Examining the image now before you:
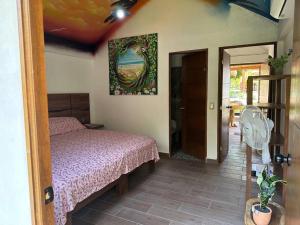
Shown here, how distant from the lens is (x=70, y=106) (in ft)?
14.5

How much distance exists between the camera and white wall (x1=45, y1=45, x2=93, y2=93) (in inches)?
160

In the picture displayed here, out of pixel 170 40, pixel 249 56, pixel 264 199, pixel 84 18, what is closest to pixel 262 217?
pixel 264 199

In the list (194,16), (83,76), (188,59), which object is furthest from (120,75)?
(194,16)

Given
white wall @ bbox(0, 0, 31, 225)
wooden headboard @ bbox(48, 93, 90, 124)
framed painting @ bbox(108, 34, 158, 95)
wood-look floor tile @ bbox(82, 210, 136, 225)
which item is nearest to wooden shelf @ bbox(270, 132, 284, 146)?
wood-look floor tile @ bbox(82, 210, 136, 225)

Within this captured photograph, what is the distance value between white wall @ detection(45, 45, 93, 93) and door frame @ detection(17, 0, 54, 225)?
3645 millimetres

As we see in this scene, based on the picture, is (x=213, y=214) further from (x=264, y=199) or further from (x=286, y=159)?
(x=286, y=159)

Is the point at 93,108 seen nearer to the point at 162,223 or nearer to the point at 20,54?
the point at 162,223

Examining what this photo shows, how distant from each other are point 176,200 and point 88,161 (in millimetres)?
1170

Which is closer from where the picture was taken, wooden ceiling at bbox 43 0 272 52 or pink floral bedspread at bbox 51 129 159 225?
pink floral bedspread at bbox 51 129 159 225

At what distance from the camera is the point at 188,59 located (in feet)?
14.0

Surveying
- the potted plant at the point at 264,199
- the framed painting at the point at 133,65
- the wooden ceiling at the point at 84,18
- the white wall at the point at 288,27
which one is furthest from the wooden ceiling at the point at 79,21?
the potted plant at the point at 264,199

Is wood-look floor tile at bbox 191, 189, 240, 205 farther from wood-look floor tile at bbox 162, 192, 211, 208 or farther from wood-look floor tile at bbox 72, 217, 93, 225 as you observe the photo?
wood-look floor tile at bbox 72, 217, 93, 225

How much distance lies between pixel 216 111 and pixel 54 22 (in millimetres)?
3272

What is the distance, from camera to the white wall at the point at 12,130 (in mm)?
726
